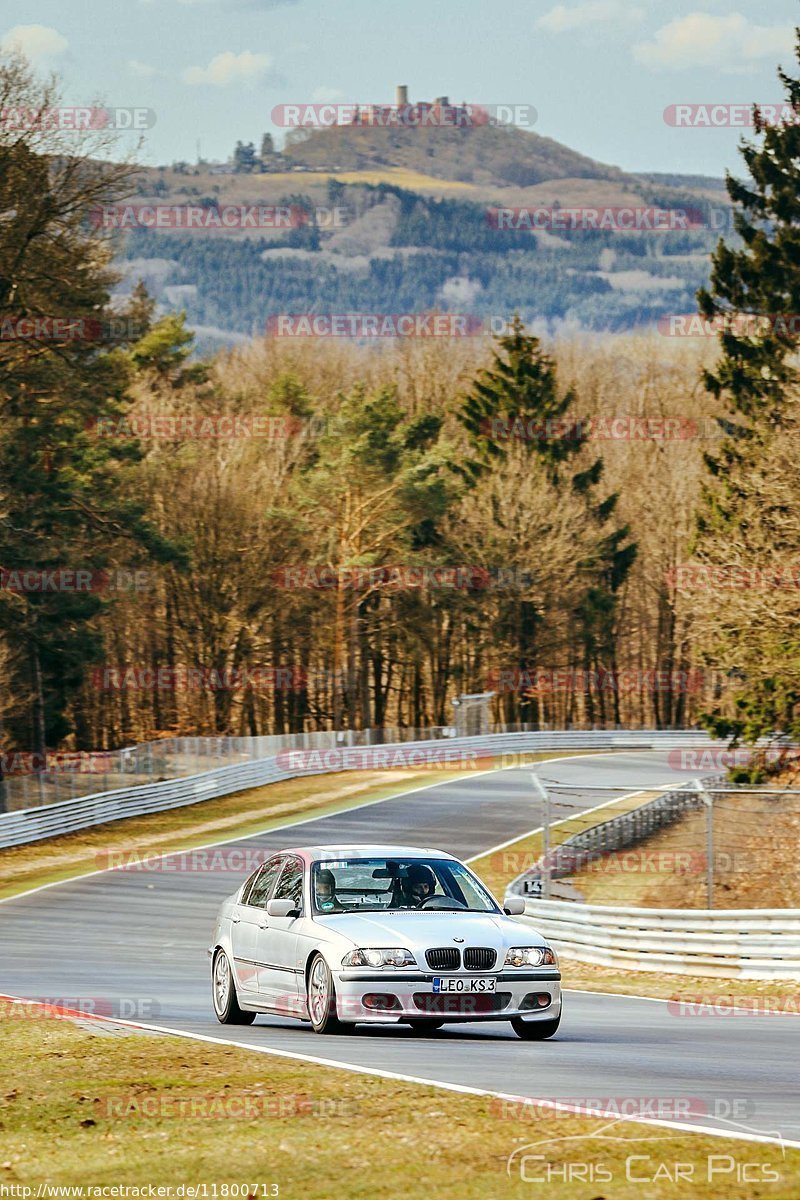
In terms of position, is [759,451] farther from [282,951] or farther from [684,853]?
[282,951]

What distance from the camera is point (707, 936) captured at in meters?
21.8

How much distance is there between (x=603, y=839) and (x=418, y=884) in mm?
16324

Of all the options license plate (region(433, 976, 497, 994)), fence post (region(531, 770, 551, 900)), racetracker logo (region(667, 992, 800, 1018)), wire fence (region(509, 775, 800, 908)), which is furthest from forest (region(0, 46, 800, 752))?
license plate (region(433, 976, 497, 994))

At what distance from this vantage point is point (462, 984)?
12500mm

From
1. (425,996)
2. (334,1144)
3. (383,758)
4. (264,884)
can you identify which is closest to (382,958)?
(425,996)

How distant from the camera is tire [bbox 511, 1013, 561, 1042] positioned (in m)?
13.0

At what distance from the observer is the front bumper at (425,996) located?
12445 mm

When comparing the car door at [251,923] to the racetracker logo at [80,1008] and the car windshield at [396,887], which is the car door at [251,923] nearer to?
the car windshield at [396,887]

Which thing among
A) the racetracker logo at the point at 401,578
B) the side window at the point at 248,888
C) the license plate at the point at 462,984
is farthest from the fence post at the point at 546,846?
the racetracker logo at the point at 401,578

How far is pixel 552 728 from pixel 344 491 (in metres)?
15.5

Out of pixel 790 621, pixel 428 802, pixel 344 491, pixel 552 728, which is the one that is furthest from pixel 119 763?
pixel 552 728

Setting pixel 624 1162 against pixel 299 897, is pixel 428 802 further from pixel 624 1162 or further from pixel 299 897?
pixel 624 1162

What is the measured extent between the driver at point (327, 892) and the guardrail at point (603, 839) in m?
14.1

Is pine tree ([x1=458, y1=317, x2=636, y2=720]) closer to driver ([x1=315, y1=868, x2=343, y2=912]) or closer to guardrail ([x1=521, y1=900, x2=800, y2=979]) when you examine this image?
guardrail ([x1=521, y1=900, x2=800, y2=979])
